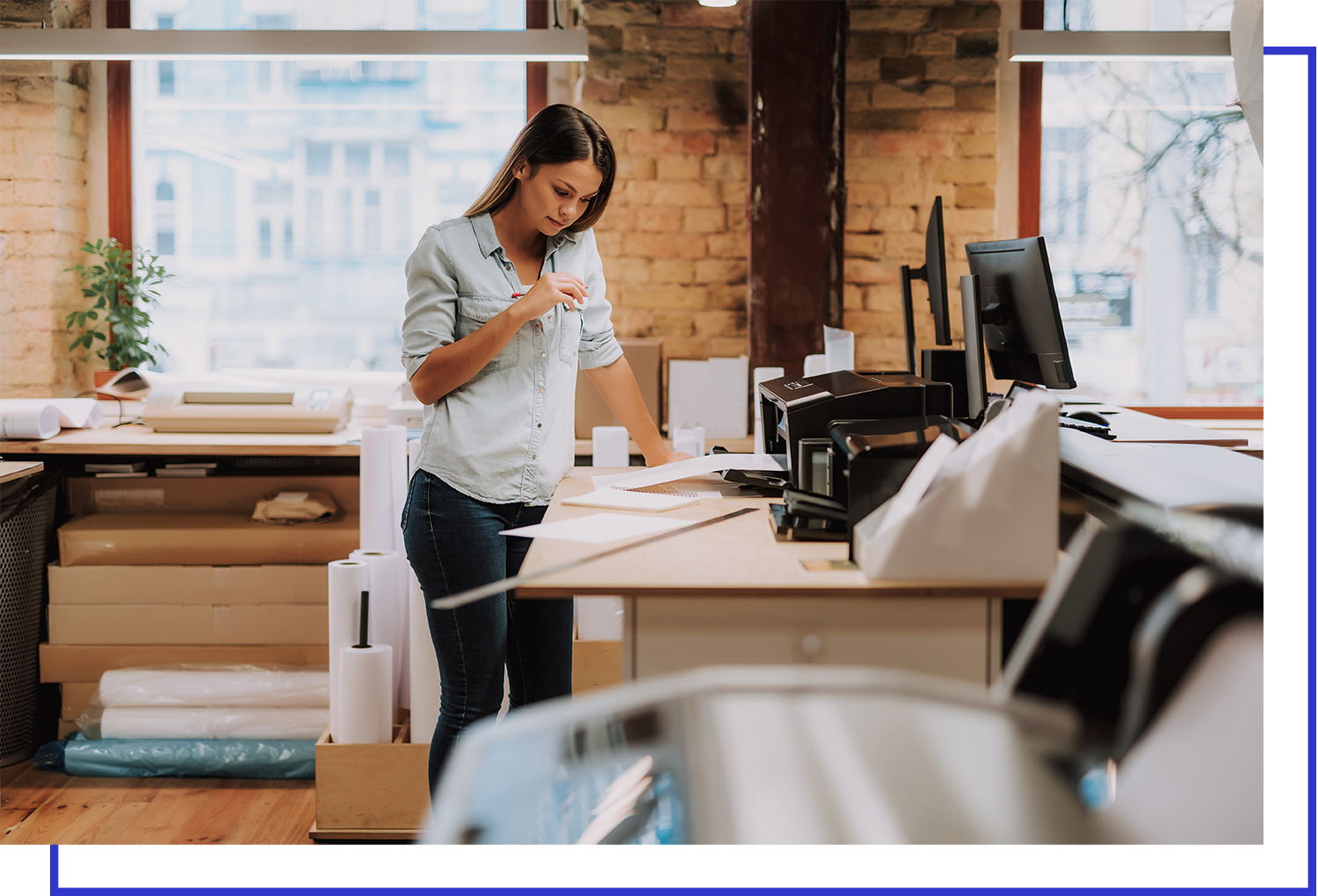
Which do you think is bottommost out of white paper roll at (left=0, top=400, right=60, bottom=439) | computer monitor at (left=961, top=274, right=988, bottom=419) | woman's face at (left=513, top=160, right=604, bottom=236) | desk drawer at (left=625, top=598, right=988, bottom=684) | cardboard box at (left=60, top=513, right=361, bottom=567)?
cardboard box at (left=60, top=513, right=361, bottom=567)

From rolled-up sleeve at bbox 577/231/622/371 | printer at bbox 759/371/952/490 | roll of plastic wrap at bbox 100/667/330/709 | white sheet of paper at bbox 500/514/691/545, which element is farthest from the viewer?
roll of plastic wrap at bbox 100/667/330/709

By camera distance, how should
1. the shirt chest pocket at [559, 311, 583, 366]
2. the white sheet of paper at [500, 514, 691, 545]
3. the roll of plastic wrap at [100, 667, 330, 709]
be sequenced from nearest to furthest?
the white sheet of paper at [500, 514, 691, 545] → the shirt chest pocket at [559, 311, 583, 366] → the roll of plastic wrap at [100, 667, 330, 709]

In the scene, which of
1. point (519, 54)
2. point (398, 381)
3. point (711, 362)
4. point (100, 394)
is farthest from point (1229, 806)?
point (100, 394)

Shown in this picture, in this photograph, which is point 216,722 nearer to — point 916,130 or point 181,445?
point 181,445

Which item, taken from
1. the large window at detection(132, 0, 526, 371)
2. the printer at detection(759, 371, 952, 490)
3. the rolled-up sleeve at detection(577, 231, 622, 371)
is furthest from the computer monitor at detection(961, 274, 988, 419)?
the large window at detection(132, 0, 526, 371)

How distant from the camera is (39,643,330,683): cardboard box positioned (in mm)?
2674

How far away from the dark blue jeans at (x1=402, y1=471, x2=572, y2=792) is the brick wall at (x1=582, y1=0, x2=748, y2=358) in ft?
6.98

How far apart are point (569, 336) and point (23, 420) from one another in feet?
6.16

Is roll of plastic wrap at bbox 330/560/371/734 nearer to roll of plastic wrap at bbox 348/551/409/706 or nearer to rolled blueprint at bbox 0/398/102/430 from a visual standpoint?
roll of plastic wrap at bbox 348/551/409/706

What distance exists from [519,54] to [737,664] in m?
2.32

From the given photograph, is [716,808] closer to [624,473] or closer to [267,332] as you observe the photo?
[624,473]

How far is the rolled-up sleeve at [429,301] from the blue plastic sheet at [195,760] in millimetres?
1435

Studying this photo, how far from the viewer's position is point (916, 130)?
3.56 m
